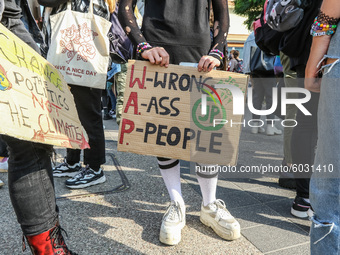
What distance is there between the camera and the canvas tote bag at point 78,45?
7.69 ft

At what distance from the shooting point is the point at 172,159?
6.59 ft

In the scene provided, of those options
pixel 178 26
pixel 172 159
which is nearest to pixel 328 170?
pixel 172 159

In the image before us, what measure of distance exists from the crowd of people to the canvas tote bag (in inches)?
3.7

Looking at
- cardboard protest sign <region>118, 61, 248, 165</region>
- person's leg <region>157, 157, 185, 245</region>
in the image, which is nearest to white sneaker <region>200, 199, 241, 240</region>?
person's leg <region>157, 157, 185, 245</region>

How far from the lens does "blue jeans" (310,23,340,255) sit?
3.84 ft

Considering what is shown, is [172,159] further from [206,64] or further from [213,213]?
[206,64]

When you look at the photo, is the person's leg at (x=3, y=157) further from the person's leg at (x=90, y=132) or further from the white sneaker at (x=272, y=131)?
the white sneaker at (x=272, y=131)

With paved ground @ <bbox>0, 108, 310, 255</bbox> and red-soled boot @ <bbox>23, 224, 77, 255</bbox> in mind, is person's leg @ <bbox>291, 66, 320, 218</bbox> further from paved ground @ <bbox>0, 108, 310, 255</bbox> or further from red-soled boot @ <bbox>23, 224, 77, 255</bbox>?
red-soled boot @ <bbox>23, 224, 77, 255</bbox>

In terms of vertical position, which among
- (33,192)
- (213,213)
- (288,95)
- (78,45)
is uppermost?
(78,45)

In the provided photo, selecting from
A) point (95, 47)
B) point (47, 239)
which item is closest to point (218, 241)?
point (47, 239)

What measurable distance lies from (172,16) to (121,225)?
140 centimetres

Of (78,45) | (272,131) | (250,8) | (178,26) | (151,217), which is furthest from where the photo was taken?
(250,8)

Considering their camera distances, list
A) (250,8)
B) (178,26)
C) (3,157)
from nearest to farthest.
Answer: (178,26) < (3,157) < (250,8)

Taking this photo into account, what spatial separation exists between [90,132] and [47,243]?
1.33 metres
